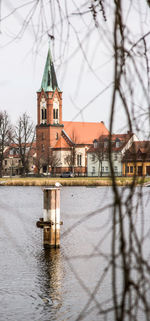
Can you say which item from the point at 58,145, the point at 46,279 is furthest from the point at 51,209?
the point at 58,145

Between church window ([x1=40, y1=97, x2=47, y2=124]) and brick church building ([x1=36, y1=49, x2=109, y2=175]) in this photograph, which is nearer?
brick church building ([x1=36, y1=49, x2=109, y2=175])

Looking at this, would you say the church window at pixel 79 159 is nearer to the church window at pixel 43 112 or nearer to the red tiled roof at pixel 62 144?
the red tiled roof at pixel 62 144

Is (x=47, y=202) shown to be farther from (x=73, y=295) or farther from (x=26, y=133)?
(x=26, y=133)

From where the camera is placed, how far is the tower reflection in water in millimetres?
9391

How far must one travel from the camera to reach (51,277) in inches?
441

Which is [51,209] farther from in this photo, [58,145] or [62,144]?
[58,145]

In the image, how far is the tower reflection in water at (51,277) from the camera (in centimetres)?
939

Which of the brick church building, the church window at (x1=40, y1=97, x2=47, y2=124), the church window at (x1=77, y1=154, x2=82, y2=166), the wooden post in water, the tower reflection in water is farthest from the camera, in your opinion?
the church window at (x1=40, y1=97, x2=47, y2=124)

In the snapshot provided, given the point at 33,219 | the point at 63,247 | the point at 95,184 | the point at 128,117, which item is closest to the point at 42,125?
the point at 95,184

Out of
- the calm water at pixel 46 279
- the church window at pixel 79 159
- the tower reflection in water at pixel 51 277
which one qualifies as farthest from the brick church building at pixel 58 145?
the tower reflection in water at pixel 51 277

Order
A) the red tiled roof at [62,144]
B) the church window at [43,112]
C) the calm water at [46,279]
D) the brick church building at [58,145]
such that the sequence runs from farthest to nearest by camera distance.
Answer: the church window at [43,112]
the brick church building at [58,145]
the red tiled roof at [62,144]
the calm water at [46,279]

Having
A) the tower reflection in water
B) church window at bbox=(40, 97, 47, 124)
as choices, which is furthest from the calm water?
church window at bbox=(40, 97, 47, 124)

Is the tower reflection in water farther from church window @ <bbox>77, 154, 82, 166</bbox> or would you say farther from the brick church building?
church window @ <bbox>77, 154, 82, 166</bbox>

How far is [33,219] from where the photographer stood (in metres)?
23.1
